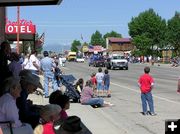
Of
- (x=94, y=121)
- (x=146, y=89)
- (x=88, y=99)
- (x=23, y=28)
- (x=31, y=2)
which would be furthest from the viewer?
(x=23, y=28)

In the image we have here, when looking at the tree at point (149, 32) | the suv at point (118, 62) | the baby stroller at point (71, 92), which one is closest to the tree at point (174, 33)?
the tree at point (149, 32)

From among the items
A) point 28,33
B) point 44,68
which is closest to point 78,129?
point 44,68

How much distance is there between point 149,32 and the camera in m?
112

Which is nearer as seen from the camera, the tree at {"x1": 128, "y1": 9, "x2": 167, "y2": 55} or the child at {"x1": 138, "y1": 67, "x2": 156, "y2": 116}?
the child at {"x1": 138, "y1": 67, "x2": 156, "y2": 116}

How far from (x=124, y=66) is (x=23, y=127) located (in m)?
57.5

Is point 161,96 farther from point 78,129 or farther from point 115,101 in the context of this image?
point 78,129

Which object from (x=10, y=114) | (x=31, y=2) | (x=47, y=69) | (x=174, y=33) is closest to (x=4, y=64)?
(x=31, y=2)

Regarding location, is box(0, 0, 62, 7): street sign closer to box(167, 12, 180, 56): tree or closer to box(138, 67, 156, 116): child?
box(138, 67, 156, 116): child

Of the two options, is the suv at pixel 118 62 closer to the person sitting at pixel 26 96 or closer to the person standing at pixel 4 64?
the person standing at pixel 4 64

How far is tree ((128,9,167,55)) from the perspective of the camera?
361 ft

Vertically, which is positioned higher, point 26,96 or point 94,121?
point 26,96

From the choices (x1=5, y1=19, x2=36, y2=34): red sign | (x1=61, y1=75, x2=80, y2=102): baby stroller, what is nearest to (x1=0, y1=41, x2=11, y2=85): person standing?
(x1=61, y1=75, x2=80, y2=102): baby stroller

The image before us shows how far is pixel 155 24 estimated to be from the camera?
110875 mm

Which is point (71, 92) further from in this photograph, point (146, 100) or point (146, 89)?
point (146, 89)
